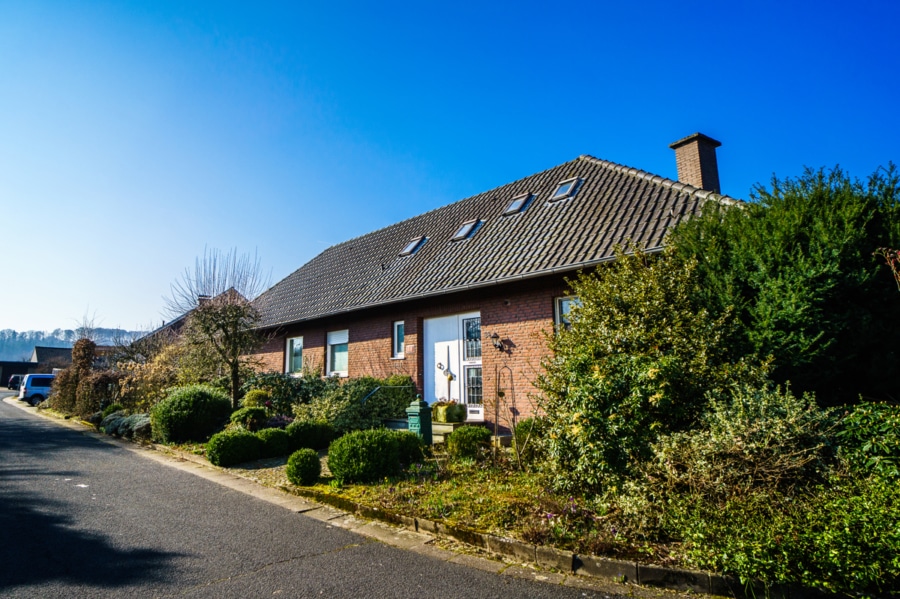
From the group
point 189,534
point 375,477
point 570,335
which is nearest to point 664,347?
point 570,335

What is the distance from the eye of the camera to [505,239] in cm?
1261

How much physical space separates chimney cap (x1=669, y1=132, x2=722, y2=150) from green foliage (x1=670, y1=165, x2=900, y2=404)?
659cm

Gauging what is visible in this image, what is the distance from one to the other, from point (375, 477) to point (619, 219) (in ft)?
22.0

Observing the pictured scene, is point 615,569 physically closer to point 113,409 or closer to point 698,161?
point 698,161

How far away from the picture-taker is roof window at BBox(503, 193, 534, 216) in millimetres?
13825

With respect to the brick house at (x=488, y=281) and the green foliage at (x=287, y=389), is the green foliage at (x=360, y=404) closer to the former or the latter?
the brick house at (x=488, y=281)

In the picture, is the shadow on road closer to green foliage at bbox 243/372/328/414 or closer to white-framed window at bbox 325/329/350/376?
green foliage at bbox 243/372/328/414

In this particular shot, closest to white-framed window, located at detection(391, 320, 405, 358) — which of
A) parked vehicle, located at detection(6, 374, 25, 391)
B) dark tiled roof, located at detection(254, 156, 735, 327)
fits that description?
dark tiled roof, located at detection(254, 156, 735, 327)

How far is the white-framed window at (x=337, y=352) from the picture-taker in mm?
15965

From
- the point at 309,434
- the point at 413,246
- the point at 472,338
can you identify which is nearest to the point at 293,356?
the point at 413,246

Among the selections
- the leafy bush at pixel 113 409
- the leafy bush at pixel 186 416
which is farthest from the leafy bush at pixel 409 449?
the leafy bush at pixel 113 409

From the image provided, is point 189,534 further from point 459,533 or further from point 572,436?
point 572,436

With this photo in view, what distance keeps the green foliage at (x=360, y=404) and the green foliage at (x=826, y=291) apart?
26.5ft

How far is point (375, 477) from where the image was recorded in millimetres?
7527
